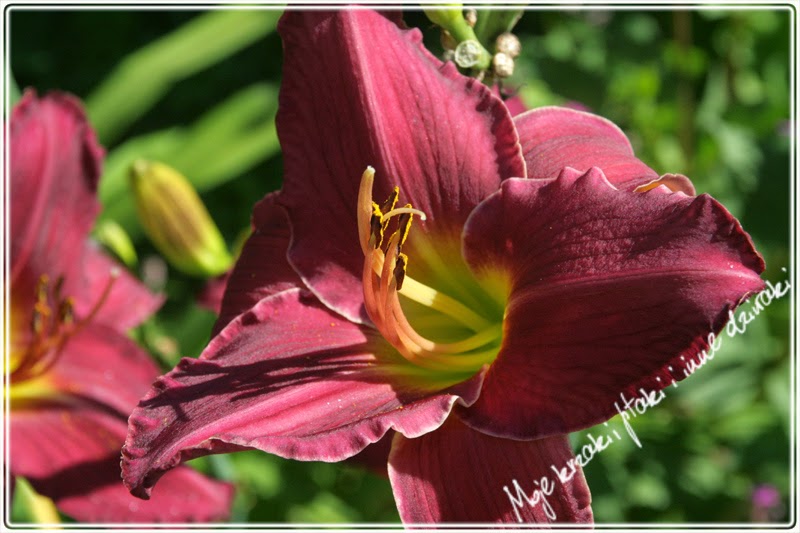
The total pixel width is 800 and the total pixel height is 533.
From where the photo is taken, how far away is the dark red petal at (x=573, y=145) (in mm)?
710

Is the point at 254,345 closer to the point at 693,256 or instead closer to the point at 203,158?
the point at 693,256

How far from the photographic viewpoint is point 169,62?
2.04 metres

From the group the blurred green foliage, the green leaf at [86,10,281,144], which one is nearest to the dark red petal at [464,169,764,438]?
the blurred green foliage

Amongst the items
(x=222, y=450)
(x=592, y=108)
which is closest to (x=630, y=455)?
(x=592, y=108)

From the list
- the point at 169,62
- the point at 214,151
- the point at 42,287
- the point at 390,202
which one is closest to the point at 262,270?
the point at 390,202

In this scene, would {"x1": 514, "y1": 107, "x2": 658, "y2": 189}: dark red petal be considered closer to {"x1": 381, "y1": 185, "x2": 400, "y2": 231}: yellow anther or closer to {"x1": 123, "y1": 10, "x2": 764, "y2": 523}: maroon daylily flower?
{"x1": 123, "y1": 10, "x2": 764, "y2": 523}: maroon daylily flower

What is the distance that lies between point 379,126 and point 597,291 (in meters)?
0.23

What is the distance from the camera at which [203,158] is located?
1.97 m

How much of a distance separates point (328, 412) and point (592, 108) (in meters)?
1.17

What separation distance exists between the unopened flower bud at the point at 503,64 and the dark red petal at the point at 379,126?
0.04 metres

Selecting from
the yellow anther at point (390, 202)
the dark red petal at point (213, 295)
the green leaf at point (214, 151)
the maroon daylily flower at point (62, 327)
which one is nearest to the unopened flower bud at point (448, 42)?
the yellow anther at point (390, 202)

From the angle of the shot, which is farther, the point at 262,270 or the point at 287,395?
the point at 262,270

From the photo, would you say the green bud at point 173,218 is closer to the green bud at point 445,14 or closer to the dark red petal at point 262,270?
the dark red petal at point 262,270

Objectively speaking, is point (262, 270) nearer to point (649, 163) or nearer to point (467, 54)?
point (467, 54)
